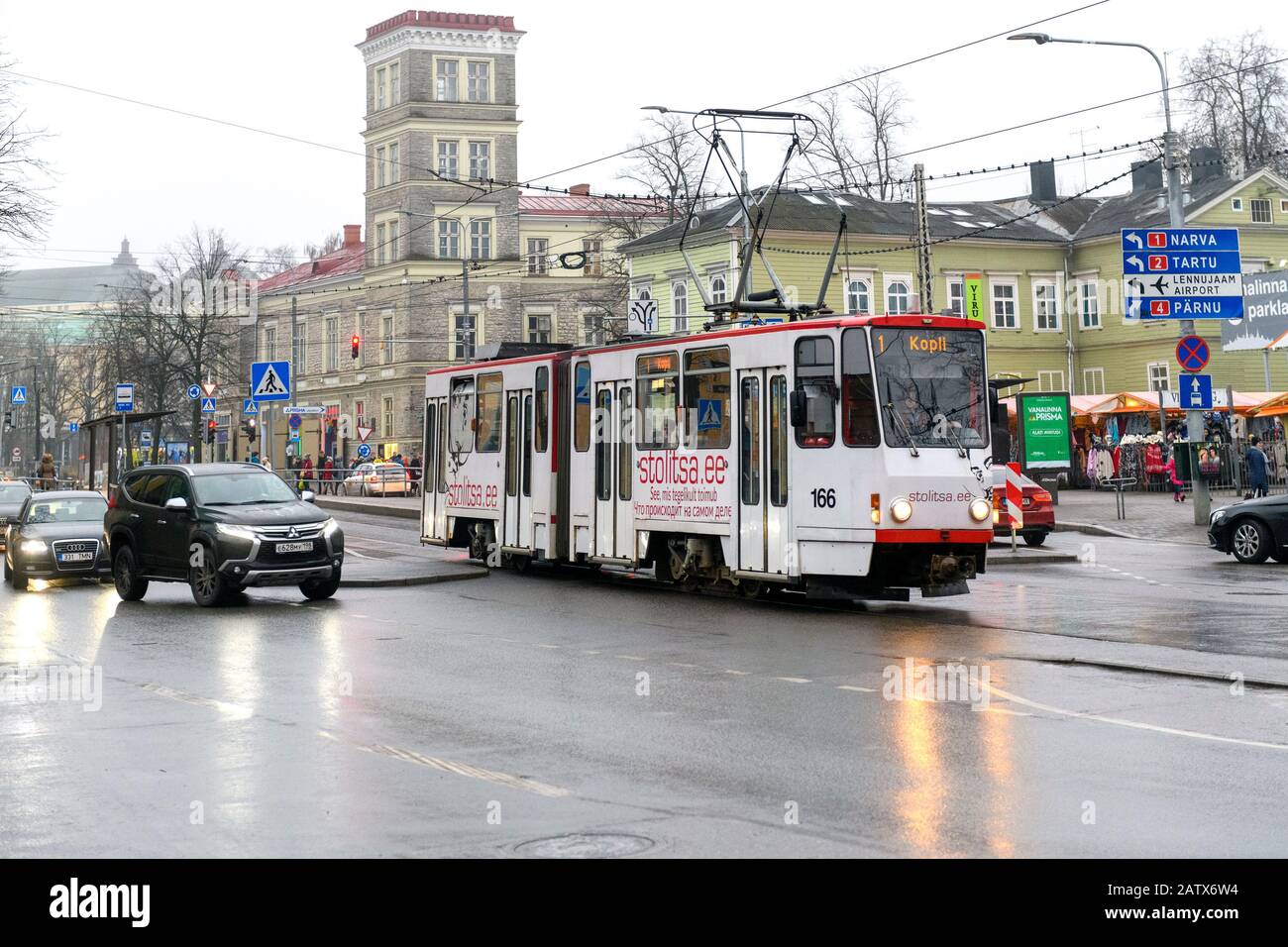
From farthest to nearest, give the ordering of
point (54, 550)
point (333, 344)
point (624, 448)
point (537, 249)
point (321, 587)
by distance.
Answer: point (333, 344) < point (537, 249) < point (54, 550) < point (624, 448) < point (321, 587)

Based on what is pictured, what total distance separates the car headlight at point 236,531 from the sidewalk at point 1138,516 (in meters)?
19.2

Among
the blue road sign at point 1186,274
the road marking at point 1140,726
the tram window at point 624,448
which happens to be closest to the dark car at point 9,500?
the tram window at point 624,448

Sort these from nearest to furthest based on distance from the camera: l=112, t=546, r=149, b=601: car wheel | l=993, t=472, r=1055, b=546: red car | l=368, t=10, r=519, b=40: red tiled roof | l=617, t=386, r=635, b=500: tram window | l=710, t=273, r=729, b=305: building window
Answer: l=112, t=546, r=149, b=601: car wheel
l=617, t=386, r=635, b=500: tram window
l=993, t=472, r=1055, b=546: red car
l=710, t=273, r=729, b=305: building window
l=368, t=10, r=519, b=40: red tiled roof

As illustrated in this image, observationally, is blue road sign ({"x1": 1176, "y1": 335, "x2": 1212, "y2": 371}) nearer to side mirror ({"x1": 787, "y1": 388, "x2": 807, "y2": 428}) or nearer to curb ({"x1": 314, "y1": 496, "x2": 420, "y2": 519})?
side mirror ({"x1": 787, "y1": 388, "x2": 807, "y2": 428})

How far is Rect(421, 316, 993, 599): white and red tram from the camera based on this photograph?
18.2 metres

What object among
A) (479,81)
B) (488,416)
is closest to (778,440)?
(488,416)

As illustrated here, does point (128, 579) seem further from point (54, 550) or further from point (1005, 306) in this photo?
point (1005, 306)

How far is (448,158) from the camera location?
83.8 meters

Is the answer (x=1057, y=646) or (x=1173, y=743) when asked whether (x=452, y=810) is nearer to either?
(x=1173, y=743)

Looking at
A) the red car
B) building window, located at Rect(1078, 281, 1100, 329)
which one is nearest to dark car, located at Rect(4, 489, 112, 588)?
the red car

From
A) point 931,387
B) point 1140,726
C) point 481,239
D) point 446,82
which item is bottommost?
point 1140,726

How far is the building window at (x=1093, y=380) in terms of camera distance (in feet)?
221

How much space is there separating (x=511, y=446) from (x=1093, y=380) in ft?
157

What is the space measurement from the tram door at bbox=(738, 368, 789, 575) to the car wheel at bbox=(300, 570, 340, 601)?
534 cm
